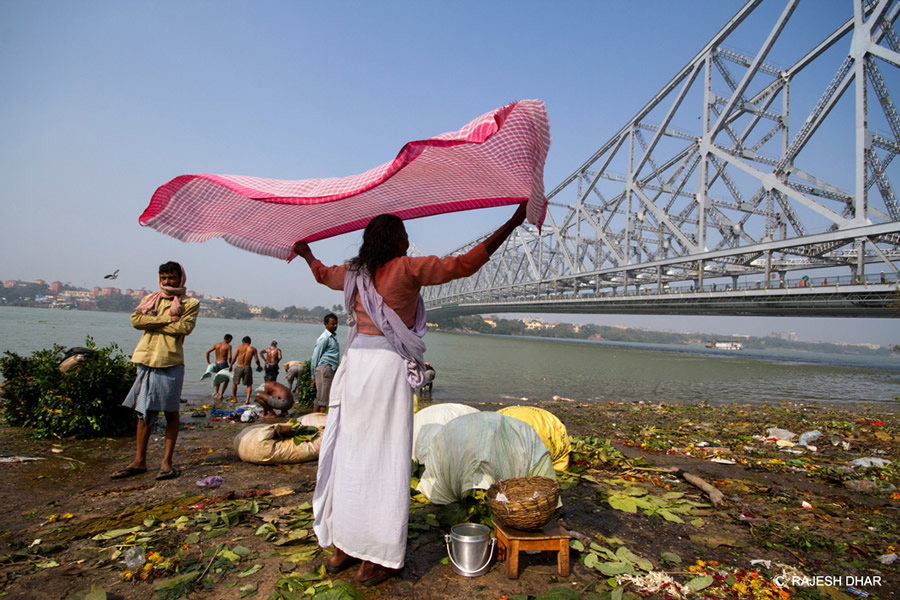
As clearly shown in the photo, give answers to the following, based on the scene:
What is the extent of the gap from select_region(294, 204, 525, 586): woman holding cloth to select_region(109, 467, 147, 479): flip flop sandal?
2384 mm

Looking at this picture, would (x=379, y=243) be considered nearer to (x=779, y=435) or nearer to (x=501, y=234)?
(x=501, y=234)

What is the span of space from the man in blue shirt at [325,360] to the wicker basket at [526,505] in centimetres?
483

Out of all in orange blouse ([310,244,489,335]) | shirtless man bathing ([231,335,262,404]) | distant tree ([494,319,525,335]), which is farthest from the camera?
distant tree ([494,319,525,335])

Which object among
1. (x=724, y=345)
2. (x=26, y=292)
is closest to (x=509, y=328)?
(x=724, y=345)

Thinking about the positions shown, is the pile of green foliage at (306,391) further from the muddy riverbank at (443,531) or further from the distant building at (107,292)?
the distant building at (107,292)

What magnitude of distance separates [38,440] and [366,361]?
480 centimetres

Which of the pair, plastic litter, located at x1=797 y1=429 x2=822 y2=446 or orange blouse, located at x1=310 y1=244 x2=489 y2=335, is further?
plastic litter, located at x1=797 y1=429 x2=822 y2=446

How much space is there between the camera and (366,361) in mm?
2246

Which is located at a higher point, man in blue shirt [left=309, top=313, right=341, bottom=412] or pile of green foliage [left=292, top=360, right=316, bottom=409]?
man in blue shirt [left=309, top=313, right=341, bottom=412]


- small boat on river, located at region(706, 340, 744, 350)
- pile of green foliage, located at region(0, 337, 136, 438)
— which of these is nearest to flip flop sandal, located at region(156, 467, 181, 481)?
pile of green foliage, located at region(0, 337, 136, 438)

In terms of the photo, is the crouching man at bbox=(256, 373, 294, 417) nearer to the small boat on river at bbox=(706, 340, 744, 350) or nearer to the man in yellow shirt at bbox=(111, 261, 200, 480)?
the man in yellow shirt at bbox=(111, 261, 200, 480)

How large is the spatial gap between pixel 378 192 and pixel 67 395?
472 centimetres

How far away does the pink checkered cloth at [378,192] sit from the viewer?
217 cm

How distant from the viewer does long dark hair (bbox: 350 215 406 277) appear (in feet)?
7.65
